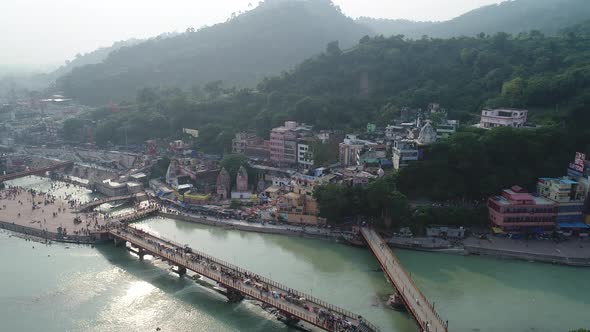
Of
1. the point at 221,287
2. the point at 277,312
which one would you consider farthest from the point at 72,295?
the point at 277,312

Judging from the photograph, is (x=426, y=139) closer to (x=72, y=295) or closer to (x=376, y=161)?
(x=376, y=161)

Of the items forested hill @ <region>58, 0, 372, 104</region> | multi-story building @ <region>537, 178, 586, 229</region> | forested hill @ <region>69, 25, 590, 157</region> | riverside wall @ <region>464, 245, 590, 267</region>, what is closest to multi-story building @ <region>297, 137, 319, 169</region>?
forested hill @ <region>69, 25, 590, 157</region>

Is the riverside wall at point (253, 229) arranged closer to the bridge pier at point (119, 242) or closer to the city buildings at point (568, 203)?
the bridge pier at point (119, 242)

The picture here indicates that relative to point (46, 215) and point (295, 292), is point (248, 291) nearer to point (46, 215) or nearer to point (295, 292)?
point (295, 292)

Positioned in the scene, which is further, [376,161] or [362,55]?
[362,55]

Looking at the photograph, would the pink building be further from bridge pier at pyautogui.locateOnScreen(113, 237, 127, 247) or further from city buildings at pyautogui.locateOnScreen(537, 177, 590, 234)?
bridge pier at pyautogui.locateOnScreen(113, 237, 127, 247)
